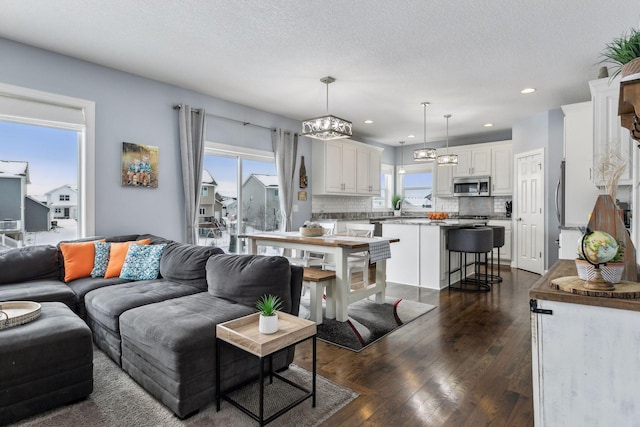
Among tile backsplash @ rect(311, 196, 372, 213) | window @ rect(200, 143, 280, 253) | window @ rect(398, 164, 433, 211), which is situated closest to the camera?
window @ rect(200, 143, 280, 253)

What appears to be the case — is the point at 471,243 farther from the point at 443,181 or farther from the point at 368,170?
the point at 443,181

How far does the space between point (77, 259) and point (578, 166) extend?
5.82m

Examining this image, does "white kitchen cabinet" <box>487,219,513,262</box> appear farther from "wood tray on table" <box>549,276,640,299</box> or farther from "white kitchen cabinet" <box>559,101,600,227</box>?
"wood tray on table" <box>549,276,640,299</box>

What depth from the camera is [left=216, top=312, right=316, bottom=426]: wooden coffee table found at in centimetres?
180

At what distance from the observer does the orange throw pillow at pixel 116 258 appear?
3432 mm

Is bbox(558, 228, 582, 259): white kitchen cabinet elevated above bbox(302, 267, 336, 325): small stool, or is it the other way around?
bbox(558, 228, 582, 259): white kitchen cabinet

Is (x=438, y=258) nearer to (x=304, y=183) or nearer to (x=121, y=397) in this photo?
(x=304, y=183)

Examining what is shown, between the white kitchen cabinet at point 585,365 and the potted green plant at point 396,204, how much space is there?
25.0ft

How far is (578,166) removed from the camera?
454cm

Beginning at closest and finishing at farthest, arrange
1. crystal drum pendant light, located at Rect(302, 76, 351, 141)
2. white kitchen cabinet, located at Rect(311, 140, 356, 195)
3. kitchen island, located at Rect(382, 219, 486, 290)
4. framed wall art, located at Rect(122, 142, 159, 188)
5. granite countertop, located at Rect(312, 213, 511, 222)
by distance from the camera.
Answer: crystal drum pendant light, located at Rect(302, 76, 351, 141), framed wall art, located at Rect(122, 142, 159, 188), kitchen island, located at Rect(382, 219, 486, 290), white kitchen cabinet, located at Rect(311, 140, 356, 195), granite countertop, located at Rect(312, 213, 511, 222)

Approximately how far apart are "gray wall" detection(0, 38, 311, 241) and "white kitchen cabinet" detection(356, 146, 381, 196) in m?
3.07

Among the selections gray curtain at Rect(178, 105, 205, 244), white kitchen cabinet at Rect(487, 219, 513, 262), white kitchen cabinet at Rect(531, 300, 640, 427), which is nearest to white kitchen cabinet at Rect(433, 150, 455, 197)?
white kitchen cabinet at Rect(487, 219, 513, 262)

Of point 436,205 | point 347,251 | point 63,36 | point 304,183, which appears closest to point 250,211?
point 304,183

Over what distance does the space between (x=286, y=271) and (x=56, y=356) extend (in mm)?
1409
